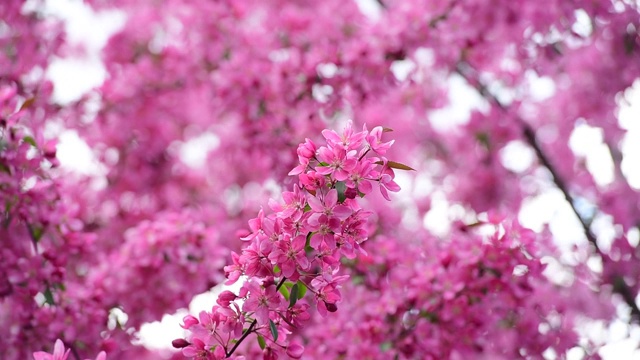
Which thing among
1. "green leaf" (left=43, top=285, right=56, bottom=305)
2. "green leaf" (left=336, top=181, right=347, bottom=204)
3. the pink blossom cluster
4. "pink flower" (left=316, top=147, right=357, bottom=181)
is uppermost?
"pink flower" (left=316, top=147, right=357, bottom=181)

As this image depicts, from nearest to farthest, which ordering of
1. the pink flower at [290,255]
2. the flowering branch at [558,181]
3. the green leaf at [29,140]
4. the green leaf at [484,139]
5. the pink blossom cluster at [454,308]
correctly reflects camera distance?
1. the pink flower at [290,255]
2. the green leaf at [29,140]
3. the pink blossom cluster at [454,308]
4. the flowering branch at [558,181]
5. the green leaf at [484,139]

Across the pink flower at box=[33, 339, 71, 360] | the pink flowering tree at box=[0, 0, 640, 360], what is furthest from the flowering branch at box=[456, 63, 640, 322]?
the pink flower at box=[33, 339, 71, 360]

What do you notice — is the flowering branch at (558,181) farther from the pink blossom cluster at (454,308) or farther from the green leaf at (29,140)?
the green leaf at (29,140)

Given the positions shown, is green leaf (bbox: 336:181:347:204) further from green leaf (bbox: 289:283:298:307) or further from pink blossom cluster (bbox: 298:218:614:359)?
pink blossom cluster (bbox: 298:218:614:359)

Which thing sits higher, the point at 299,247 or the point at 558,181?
the point at 299,247

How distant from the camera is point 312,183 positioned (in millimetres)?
1799

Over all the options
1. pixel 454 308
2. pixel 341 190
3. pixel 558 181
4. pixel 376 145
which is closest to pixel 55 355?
pixel 341 190

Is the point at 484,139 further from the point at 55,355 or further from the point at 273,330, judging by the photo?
the point at 55,355

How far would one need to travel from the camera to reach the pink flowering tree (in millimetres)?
1893

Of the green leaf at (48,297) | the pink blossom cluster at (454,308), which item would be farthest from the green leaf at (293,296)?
the green leaf at (48,297)

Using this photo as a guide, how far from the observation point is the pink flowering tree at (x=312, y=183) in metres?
1.89

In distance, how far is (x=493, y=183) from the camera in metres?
5.60

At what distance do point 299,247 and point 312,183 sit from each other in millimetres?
169

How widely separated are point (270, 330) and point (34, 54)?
2890mm
